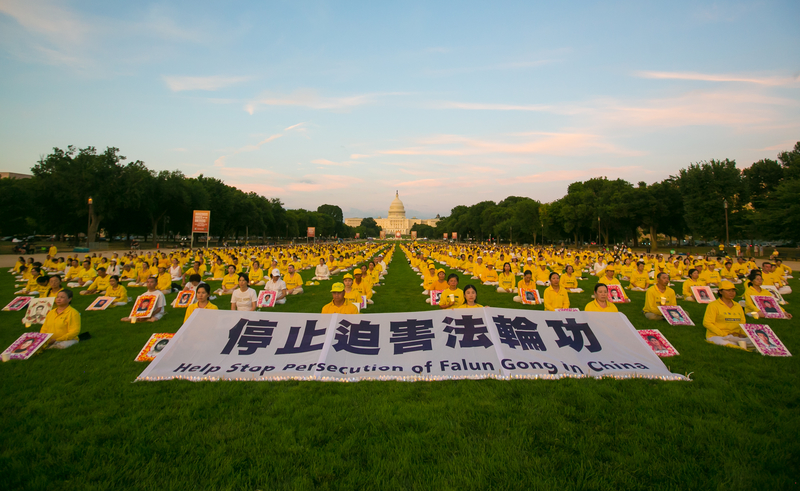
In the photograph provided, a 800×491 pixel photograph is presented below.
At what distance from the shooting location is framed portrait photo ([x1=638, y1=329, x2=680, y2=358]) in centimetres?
626

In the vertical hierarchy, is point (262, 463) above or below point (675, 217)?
below

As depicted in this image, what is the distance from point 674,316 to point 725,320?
4.60 feet

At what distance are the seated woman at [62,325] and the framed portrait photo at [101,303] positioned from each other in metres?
3.90

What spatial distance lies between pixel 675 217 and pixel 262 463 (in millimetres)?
64340

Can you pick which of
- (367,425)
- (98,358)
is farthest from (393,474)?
(98,358)

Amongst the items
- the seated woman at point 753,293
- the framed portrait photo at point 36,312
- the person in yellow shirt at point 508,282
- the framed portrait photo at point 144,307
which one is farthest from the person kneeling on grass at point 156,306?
the seated woman at point 753,293

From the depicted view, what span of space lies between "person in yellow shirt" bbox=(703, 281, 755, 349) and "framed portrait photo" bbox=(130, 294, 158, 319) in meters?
11.5

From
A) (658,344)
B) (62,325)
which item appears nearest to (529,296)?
(658,344)

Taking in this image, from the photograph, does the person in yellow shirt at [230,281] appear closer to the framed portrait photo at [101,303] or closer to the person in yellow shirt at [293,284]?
the person in yellow shirt at [293,284]

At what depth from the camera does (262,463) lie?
3.62m

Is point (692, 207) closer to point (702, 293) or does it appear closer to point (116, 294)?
point (702, 293)

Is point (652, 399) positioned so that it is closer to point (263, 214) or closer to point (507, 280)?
point (507, 280)

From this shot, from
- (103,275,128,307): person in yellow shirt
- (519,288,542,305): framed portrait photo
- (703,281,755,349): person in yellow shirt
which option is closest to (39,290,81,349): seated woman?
(103,275,128,307): person in yellow shirt

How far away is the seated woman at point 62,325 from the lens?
6965 millimetres
